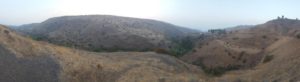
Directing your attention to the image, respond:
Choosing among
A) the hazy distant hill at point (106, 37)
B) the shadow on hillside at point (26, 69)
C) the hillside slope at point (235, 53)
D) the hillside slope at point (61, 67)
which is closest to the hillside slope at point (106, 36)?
the hazy distant hill at point (106, 37)

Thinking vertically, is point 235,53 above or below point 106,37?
above

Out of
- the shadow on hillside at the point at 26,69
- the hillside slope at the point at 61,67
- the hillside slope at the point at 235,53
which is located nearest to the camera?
the shadow on hillside at the point at 26,69

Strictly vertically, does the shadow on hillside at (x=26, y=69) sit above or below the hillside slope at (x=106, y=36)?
above

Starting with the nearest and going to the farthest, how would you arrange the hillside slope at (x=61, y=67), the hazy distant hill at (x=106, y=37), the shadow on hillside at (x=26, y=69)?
the shadow on hillside at (x=26, y=69)
the hillside slope at (x=61, y=67)
the hazy distant hill at (x=106, y=37)

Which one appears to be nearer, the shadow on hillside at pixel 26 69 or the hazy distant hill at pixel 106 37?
the shadow on hillside at pixel 26 69

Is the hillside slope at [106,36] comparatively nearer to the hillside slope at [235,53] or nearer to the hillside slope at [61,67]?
the hillside slope at [235,53]

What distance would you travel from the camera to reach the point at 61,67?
28.5m

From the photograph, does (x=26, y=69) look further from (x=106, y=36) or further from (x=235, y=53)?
(x=106, y=36)

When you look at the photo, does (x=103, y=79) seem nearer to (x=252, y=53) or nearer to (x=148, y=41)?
(x=252, y=53)

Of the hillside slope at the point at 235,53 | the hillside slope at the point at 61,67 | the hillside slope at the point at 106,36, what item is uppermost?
the hillside slope at the point at 61,67

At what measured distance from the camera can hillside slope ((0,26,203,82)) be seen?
26938 millimetres

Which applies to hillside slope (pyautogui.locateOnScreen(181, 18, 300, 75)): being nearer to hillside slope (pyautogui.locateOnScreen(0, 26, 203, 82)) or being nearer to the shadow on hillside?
hillside slope (pyautogui.locateOnScreen(0, 26, 203, 82))

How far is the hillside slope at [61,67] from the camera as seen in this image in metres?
26.9

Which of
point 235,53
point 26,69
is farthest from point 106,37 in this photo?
point 26,69
